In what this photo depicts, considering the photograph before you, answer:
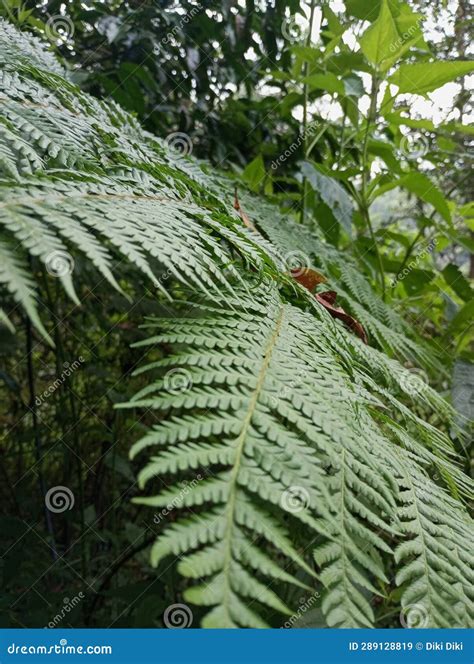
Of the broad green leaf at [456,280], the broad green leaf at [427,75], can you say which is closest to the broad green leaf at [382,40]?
the broad green leaf at [427,75]

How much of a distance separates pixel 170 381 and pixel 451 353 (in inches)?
43.7

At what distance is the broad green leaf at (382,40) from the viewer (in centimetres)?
102

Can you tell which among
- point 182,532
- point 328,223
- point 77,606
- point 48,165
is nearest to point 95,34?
point 328,223

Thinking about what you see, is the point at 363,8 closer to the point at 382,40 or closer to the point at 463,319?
the point at 382,40

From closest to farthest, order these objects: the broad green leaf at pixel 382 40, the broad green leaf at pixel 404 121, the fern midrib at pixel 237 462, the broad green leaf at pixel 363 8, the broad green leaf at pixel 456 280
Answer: the fern midrib at pixel 237 462, the broad green leaf at pixel 382 40, the broad green leaf at pixel 404 121, the broad green leaf at pixel 363 8, the broad green leaf at pixel 456 280

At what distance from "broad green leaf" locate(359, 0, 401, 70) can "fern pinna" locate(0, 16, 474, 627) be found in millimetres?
526

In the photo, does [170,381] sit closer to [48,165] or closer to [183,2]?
[48,165]

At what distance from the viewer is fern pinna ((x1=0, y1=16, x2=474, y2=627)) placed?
31cm

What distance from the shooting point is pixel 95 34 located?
172 cm

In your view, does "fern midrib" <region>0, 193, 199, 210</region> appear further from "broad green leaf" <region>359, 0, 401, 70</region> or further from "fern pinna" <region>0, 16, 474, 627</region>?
"broad green leaf" <region>359, 0, 401, 70</region>

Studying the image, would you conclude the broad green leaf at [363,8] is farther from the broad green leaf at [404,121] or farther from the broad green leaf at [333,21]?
the broad green leaf at [404,121]

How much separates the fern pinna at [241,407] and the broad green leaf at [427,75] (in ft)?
1.77

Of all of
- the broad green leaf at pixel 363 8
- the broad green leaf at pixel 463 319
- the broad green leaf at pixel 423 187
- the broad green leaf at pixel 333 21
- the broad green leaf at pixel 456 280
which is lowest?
the broad green leaf at pixel 463 319

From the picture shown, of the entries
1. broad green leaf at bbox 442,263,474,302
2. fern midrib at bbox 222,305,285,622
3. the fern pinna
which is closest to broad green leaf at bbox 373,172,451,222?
broad green leaf at bbox 442,263,474,302
